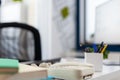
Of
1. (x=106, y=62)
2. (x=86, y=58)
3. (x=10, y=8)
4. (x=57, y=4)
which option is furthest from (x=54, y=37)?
(x=86, y=58)

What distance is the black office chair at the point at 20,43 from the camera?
5.00 ft

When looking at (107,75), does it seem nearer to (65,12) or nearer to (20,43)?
(20,43)

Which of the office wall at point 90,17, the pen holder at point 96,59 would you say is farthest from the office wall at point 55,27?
the pen holder at point 96,59

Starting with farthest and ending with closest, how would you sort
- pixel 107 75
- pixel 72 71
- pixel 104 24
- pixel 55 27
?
pixel 55 27, pixel 104 24, pixel 107 75, pixel 72 71

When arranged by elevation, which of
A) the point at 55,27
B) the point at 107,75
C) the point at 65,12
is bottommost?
the point at 107,75

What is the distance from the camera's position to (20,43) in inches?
63.6

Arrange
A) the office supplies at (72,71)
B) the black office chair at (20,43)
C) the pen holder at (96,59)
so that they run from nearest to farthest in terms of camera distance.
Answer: the office supplies at (72,71) → the pen holder at (96,59) → the black office chair at (20,43)

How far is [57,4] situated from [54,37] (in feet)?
0.87

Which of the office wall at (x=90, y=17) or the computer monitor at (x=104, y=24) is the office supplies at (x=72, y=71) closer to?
the computer monitor at (x=104, y=24)

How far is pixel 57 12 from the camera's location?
1861 millimetres

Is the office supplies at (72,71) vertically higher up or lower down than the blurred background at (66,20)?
lower down

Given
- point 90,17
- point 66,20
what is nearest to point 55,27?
point 66,20

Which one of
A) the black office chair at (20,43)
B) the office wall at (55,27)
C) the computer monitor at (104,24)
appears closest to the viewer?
the black office chair at (20,43)

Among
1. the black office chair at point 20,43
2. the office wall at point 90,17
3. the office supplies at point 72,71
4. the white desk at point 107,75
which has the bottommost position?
the white desk at point 107,75
